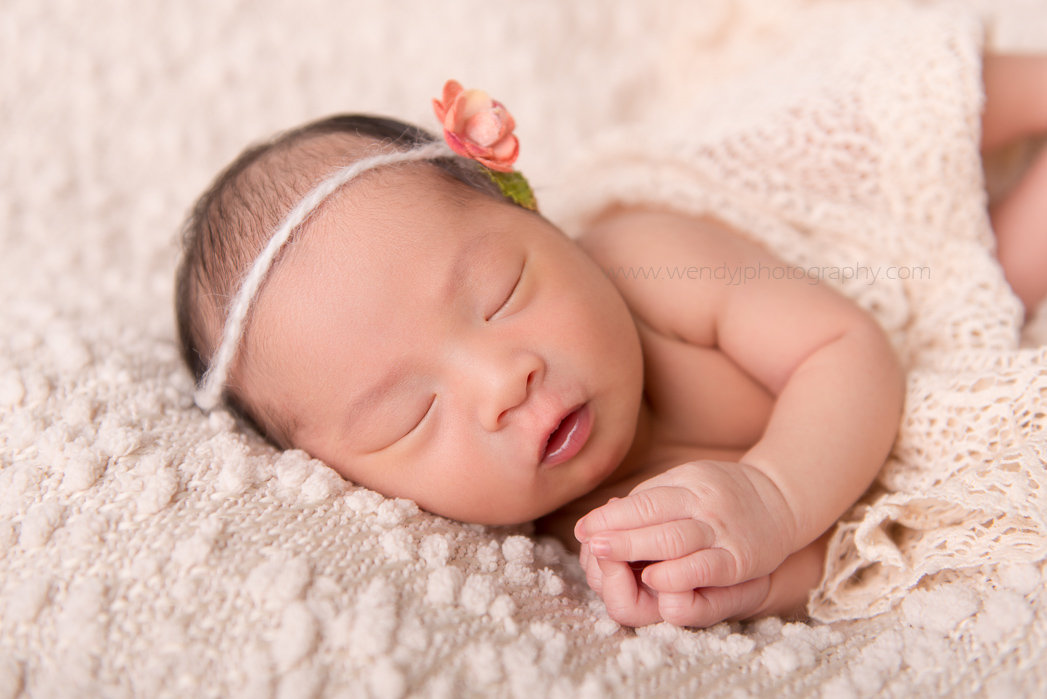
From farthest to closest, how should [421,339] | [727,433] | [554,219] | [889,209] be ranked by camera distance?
[554,219], [889,209], [727,433], [421,339]

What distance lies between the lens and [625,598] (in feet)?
3.43

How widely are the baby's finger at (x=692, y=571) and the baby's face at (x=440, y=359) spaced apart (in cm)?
22

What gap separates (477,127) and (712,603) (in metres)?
0.82

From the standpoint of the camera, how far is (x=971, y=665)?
36.8 inches

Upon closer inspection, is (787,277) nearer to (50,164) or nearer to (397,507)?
(397,507)

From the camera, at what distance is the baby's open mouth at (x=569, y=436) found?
1145 mm

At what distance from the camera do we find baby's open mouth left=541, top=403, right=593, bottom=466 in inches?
45.1

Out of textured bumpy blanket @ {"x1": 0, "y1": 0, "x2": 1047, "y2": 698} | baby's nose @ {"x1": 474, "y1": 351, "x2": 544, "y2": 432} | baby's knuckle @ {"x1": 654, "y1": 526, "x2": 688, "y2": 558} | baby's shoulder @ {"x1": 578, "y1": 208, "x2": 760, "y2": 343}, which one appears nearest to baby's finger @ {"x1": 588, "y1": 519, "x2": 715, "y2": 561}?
baby's knuckle @ {"x1": 654, "y1": 526, "x2": 688, "y2": 558}

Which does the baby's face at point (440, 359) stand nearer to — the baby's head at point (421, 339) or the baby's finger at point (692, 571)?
the baby's head at point (421, 339)

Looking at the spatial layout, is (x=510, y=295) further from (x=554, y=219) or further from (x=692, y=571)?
(x=554, y=219)

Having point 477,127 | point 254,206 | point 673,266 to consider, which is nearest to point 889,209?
point 673,266

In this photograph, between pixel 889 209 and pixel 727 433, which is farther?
pixel 889 209

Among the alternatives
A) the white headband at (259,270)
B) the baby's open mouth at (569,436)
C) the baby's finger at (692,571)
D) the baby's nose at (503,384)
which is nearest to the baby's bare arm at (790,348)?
the baby's finger at (692,571)

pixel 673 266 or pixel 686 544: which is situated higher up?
pixel 673 266
